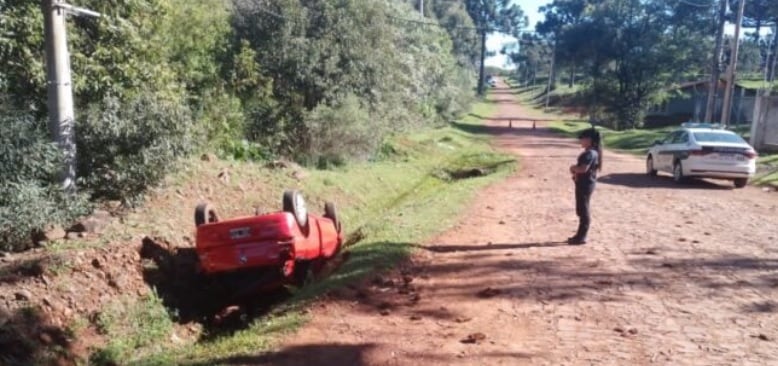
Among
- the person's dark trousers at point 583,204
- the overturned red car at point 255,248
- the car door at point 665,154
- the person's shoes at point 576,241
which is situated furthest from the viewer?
the car door at point 665,154

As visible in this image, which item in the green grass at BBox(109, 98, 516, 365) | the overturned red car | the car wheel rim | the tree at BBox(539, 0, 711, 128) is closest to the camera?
the green grass at BBox(109, 98, 516, 365)

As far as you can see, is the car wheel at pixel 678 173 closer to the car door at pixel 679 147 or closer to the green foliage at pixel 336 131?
the car door at pixel 679 147

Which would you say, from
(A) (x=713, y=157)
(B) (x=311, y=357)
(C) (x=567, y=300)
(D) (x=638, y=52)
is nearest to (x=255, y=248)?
(B) (x=311, y=357)

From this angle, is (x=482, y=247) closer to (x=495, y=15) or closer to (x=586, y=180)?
(x=586, y=180)

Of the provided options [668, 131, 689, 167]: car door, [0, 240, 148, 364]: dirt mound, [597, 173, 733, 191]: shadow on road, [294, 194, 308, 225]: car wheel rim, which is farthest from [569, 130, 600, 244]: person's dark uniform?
[668, 131, 689, 167]: car door

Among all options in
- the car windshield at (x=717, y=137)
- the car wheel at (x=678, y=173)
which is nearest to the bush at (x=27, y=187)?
the car wheel at (x=678, y=173)

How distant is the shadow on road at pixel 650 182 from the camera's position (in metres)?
15.0

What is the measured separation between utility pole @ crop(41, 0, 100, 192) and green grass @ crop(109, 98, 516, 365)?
2272 mm

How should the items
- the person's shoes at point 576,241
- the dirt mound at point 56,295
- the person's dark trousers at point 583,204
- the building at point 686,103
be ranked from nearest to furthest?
the dirt mound at point 56,295 → the person's dark trousers at point 583,204 → the person's shoes at point 576,241 → the building at point 686,103

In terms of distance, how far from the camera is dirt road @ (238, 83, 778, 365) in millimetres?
5016

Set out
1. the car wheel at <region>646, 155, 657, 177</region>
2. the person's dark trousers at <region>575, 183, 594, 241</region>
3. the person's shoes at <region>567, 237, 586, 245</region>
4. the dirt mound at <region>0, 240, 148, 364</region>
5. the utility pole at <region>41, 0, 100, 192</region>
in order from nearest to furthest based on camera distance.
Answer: the dirt mound at <region>0, 240, 148, 364</region> → the utility pole at <region>41, 0, 100, 192</region> → the person's dark trousers at <region>575, 183, 594, 241</region> → the person's shoes at <region>567, 237, 586, 245</region> → the car wheel at <region>646, 155, 657, 177</region>

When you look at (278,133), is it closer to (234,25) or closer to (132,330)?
(234,25)

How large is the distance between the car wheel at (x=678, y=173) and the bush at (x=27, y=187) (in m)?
13.0

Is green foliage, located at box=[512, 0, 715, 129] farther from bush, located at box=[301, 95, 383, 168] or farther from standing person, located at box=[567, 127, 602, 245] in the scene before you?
standing person, located at box=[567, 127, 602, 245]
